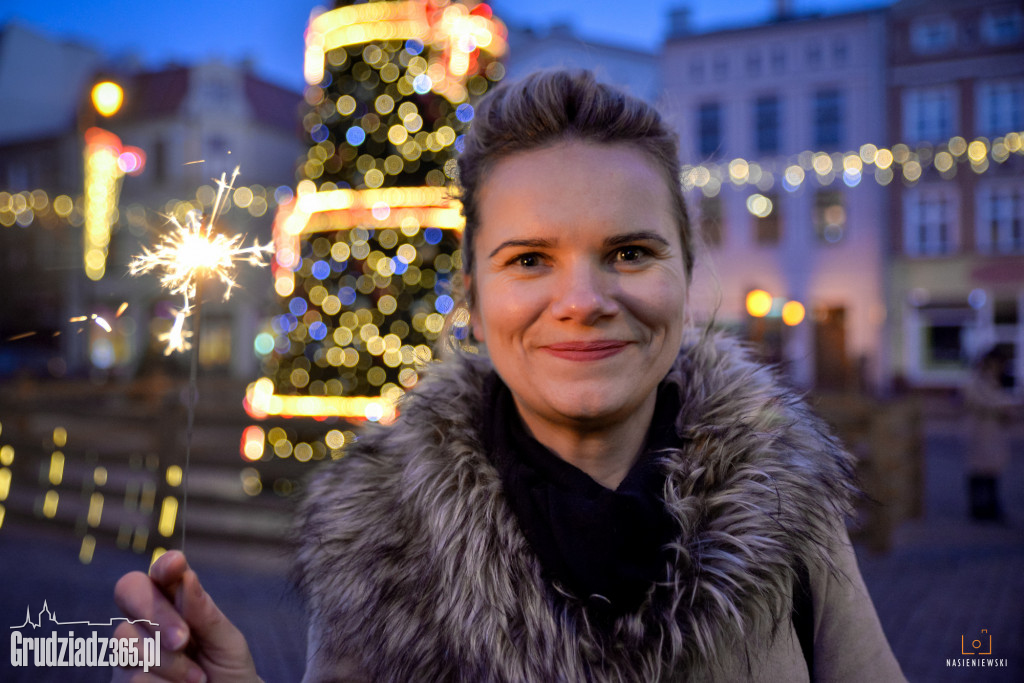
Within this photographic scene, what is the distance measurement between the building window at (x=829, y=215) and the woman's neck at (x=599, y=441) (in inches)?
892

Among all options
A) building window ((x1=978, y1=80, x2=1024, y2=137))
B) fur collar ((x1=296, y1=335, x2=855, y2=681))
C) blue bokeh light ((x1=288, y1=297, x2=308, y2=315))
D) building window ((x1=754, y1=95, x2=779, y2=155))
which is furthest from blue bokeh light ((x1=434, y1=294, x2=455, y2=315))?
building window ((x1=978, y1=80, x2=1024, y2=137))

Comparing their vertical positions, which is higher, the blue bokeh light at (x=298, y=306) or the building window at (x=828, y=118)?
the building window at (x=828, y=118)

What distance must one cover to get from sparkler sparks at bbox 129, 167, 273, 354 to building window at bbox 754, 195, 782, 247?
2312 centimetres

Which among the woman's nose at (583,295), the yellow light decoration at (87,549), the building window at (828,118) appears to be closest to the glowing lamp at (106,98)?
the woman's nose at (583,295)

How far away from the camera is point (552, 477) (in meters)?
1.33

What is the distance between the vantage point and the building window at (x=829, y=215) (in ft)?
70.7

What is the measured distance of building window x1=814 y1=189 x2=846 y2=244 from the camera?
21.6 meters

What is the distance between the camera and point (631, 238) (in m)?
1.26

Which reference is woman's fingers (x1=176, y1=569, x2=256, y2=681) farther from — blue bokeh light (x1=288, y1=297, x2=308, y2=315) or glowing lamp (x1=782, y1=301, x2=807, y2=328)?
glowing lamp (x1=782, y1=301, x2=807, y2=328)

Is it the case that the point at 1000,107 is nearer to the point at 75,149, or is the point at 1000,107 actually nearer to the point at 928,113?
the point at 928,113

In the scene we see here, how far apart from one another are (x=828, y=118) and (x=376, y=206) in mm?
20200

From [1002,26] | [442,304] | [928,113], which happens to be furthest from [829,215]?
[442,304]

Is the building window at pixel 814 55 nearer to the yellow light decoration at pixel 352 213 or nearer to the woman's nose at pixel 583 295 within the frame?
the yellow light decoration at pixel 352 213

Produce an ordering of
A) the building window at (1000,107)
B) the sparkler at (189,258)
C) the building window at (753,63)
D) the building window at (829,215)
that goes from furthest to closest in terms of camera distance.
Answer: the building window at (753,63) → the building window at (829,215) → the building window at (1000,107) → the sparkler at (189,258)
